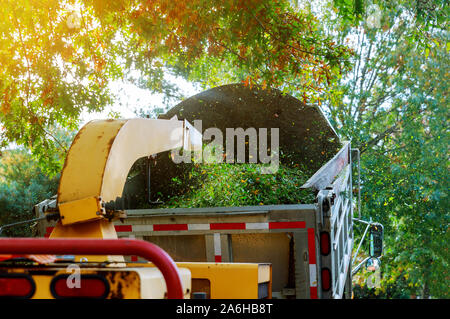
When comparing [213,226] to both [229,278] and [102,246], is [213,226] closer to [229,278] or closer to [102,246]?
[229,278]

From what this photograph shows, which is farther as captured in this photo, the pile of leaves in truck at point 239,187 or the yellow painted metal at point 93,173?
the pile of leaves in truck at point 239,187

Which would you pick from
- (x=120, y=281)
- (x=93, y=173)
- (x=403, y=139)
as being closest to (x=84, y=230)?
(x=93, y=173)

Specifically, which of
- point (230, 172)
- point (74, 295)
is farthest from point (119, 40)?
point (74, 295)

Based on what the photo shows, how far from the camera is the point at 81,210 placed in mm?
2385

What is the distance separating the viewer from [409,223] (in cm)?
1183

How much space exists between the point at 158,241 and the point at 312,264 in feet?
3.73

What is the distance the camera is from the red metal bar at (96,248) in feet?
5.13

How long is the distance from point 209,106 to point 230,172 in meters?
1.34

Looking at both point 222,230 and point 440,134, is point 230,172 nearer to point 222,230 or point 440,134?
point 222,230

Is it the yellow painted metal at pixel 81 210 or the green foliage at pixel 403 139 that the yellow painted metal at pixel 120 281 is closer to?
the yellow painted metal at pixel 81 210

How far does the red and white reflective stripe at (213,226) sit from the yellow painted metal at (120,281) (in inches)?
70.2

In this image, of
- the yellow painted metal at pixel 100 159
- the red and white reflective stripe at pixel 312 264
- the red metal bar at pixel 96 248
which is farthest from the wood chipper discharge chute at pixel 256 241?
the red metal bar at pixel 96 248

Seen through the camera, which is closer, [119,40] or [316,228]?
[316,228]

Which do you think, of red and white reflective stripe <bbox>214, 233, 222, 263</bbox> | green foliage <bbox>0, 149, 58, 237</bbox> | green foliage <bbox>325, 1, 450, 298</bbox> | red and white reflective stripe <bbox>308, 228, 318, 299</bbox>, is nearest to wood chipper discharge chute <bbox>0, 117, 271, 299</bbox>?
red and white reflective stripe <bbox>308, 228, 318, 299</bbox>
